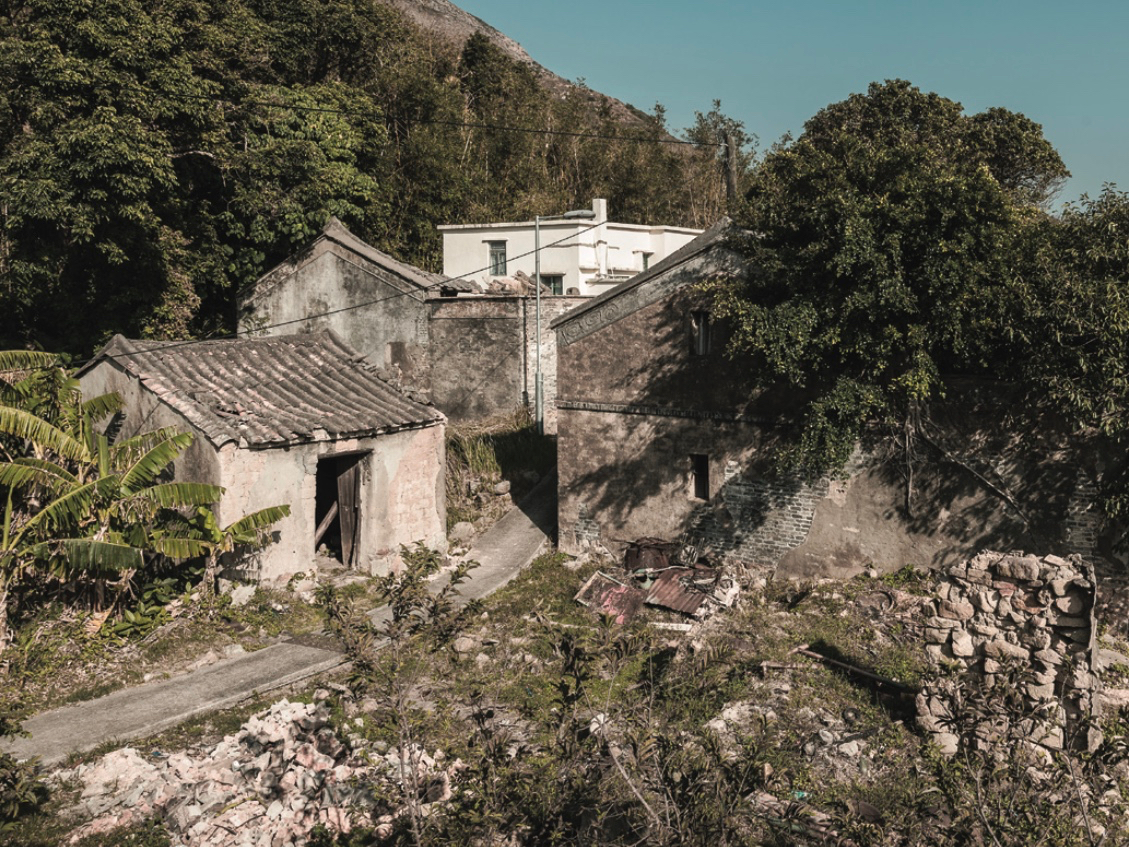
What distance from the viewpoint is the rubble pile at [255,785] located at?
859cm

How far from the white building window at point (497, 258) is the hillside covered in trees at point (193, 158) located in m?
3.14

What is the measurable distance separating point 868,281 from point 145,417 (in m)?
10.4

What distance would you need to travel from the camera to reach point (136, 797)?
30.3ft

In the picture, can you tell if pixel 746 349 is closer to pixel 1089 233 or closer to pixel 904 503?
pixel 904 503

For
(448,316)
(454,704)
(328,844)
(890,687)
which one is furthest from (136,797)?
(448,316)

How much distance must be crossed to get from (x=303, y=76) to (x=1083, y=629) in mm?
27711

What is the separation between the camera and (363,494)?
1581 cm

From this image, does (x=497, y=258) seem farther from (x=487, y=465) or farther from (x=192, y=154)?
(x=487, y=465)

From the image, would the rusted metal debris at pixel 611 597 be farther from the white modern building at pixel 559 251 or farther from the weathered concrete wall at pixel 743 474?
the white modern building at pixel 559 251

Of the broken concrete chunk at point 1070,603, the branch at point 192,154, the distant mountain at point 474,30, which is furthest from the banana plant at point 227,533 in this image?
the distant mountain at point 474,30

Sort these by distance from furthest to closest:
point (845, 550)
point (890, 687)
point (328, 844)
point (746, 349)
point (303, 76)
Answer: point (303, 76), point (845, 550), point (746, 349), point (890, 687), point (328, 844)

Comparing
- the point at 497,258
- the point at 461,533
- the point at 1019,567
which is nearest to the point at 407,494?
the point at 461,533

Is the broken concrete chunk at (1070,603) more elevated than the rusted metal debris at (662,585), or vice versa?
the broken concrete chunk at (1070,603)

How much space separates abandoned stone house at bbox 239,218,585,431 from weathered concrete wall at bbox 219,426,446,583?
6129 millimetres
